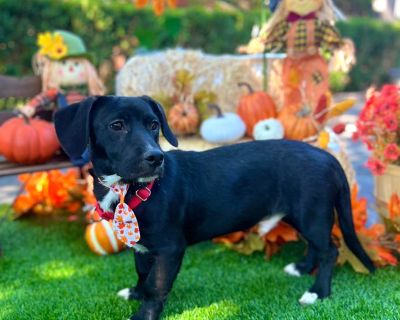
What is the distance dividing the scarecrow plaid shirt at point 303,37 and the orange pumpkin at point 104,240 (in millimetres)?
2213

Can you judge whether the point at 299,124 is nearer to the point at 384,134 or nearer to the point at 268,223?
the point at 384,134

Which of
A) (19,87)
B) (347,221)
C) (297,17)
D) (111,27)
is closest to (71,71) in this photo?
(19,87)

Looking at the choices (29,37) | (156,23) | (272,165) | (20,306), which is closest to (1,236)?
(20,306)

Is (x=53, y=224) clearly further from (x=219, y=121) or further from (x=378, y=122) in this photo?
(x=378, y=122)

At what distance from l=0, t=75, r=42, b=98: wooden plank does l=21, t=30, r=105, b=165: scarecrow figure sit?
81mm

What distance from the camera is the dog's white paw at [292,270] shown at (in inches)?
149

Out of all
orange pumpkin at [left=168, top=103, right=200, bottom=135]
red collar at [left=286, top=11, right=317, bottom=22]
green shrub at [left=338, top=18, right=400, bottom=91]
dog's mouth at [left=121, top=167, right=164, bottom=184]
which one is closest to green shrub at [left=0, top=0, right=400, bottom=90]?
orange pumpkin at [left=168, top=103, right=200, bottom=135]

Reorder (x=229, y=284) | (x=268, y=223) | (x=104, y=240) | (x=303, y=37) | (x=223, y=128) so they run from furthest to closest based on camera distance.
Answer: (x=223, y=128) → (x=303, y=37) → (x=104, y=240) → (x=229, y=284) → (x=268, y=223)

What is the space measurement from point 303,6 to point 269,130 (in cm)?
111

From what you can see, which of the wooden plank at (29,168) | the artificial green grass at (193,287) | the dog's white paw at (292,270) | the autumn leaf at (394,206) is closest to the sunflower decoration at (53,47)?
the wooden plank at (29,168)

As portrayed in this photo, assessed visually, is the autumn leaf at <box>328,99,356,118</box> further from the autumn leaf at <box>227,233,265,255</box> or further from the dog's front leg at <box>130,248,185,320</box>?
the dog's front leg at <box>130,248,185,320</box>

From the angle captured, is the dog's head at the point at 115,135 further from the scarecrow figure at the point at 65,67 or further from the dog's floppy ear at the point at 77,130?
the scarecrow figure at the point at 65,67

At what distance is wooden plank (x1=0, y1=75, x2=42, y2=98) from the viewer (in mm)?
4988

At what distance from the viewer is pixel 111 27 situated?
10891 millimetres
